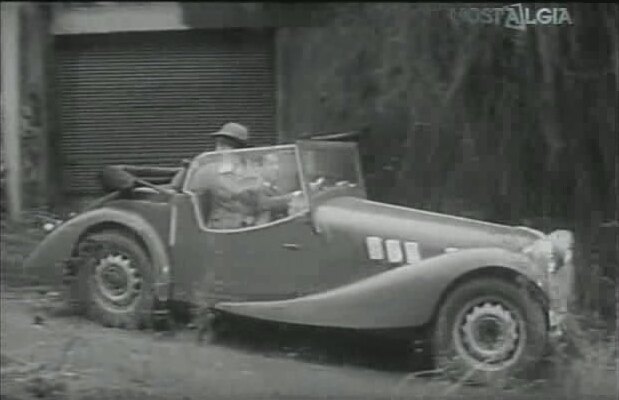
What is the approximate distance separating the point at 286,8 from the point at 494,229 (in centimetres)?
149

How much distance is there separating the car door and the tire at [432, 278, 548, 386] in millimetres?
674

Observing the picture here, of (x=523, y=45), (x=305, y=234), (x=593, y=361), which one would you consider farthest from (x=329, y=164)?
(x=593, y=361)

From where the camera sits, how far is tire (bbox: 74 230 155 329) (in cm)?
523

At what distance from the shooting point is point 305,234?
5.16 metres

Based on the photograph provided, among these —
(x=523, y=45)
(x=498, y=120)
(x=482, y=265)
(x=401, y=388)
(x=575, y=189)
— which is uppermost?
(x=523, y=45)

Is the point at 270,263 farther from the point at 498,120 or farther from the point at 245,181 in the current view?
the point at 498,120

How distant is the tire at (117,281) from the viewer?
5.23 meters

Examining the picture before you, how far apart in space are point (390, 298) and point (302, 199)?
2.07ft

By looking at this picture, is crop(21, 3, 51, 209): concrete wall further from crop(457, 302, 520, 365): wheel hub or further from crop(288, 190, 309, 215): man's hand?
crop(457, 302, 520, 365): wheel hub

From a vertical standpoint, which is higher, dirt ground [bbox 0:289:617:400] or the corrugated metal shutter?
the corrugated metal shutter

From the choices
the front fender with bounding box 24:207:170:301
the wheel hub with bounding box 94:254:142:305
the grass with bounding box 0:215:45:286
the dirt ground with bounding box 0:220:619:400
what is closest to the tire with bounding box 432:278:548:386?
the dirt ground with bounding box 0:220:619:400

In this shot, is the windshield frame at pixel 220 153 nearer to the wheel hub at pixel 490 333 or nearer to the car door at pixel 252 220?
the car door at pixel 252 220

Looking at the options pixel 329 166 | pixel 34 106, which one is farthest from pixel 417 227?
pixel 34 106

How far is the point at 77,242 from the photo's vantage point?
17.3 ft
